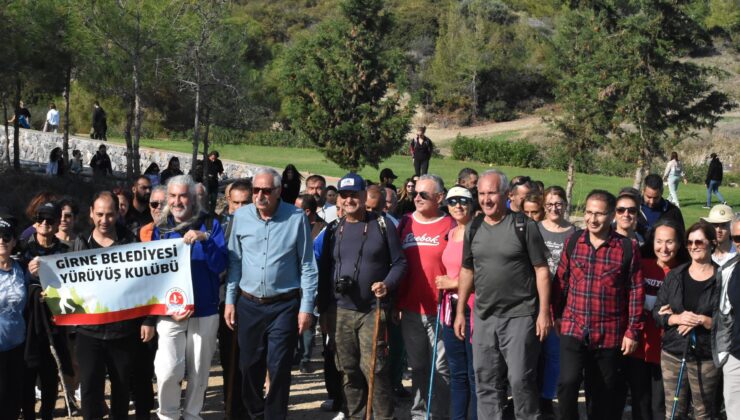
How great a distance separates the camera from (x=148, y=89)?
32.8 m

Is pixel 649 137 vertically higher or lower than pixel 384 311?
higher

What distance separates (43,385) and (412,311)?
3.01 meters

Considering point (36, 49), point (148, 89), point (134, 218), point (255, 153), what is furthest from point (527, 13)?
point (134, 218)

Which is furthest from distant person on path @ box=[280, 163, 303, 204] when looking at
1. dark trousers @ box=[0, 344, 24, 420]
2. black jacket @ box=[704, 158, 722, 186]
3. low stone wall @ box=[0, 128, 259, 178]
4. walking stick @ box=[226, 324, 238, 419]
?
low stone wall @ box=[0, 128, 259, 178]

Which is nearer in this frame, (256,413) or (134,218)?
(256,413)

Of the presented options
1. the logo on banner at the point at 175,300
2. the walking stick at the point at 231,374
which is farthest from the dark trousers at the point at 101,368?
the walking stick at the point at 231,374

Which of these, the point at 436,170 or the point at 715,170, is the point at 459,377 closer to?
the point at 715,170

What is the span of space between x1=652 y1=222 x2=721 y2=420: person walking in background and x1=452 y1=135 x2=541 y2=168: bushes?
4150 cm

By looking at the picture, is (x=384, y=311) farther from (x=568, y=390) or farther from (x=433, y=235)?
(x=568, y=390)

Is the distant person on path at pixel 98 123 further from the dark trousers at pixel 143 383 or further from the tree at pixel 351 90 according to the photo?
the dark trousers at pixel 143 383

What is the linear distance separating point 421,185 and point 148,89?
2699cm

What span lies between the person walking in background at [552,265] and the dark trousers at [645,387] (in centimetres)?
79

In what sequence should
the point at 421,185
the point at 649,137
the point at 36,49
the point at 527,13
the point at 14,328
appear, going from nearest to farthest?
the point at 14,328 → the point at 421,185 → the point at 36,49 → the point at 649,137 → the point at 527,13

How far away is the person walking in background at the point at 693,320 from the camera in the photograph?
22.1 feet
